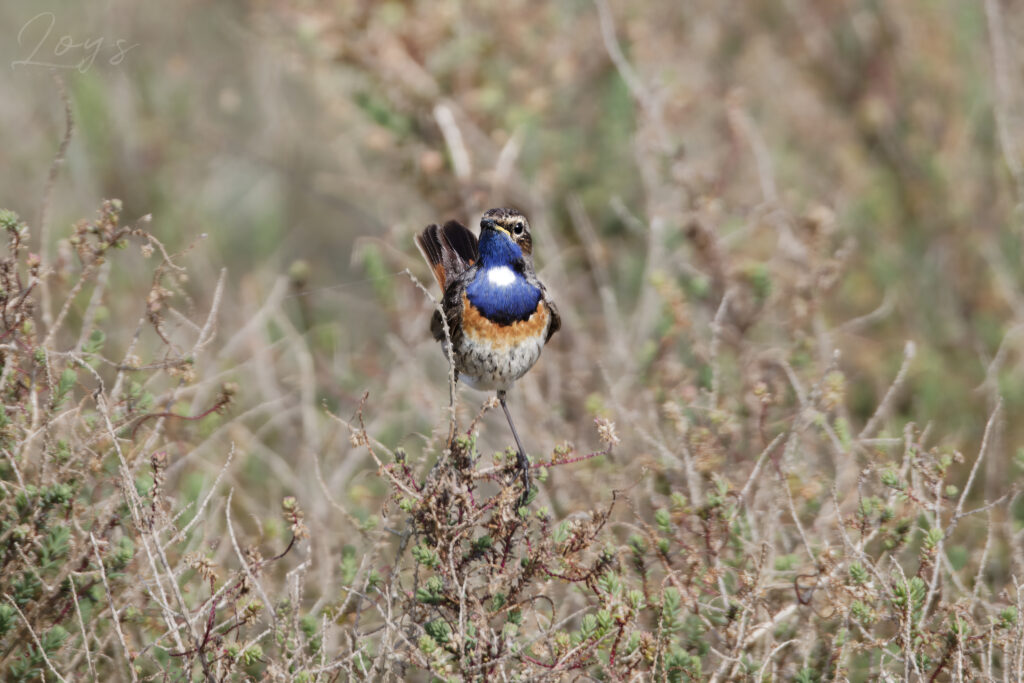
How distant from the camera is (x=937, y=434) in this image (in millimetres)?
6215

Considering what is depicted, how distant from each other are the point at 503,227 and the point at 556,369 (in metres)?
1.63

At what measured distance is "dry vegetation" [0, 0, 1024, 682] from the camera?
136 inches

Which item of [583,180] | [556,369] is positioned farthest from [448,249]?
[583,180]

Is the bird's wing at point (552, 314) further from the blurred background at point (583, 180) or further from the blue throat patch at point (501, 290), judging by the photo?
the blurred background at point (583, 180)

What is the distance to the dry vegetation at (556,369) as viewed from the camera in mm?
3443

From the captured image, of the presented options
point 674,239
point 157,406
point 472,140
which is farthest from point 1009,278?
point 157,406

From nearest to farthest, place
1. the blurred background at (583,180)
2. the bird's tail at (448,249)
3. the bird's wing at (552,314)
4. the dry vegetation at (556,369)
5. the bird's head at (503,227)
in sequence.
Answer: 1. the dry vegetation at (556,369)
2. the bird's head at (503,227)
3. the bird's wing at (552,314)
4. the bird's tail at (448,249)
5. the blurred background at (583,180)
